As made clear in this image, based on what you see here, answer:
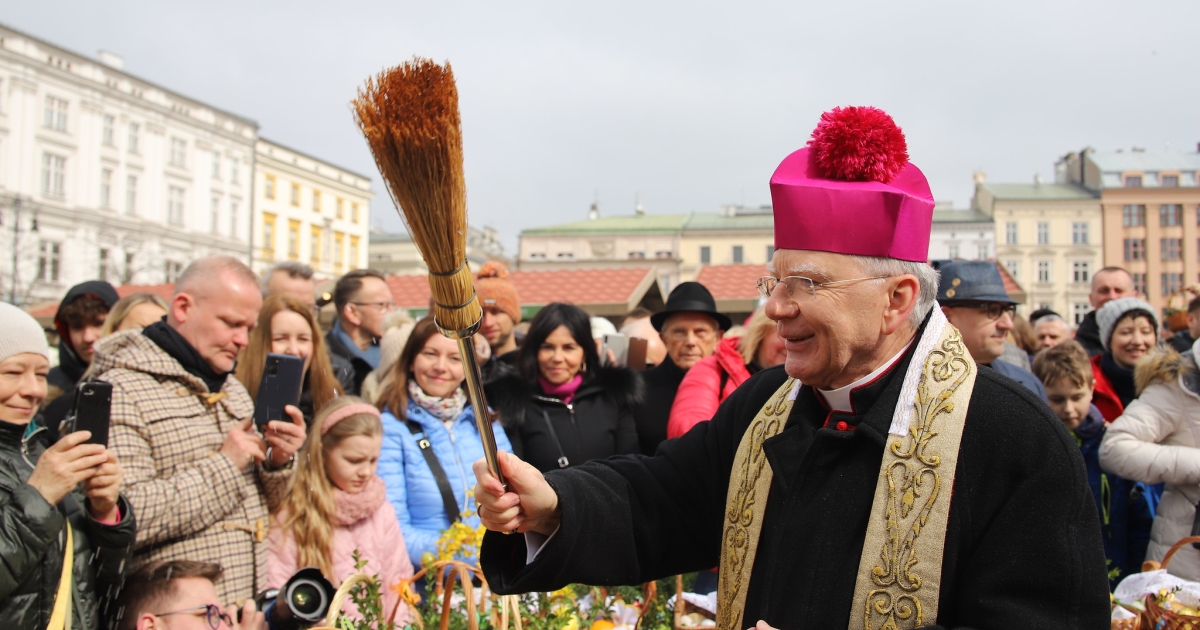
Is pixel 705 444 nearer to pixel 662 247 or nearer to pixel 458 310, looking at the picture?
pixel 458 310

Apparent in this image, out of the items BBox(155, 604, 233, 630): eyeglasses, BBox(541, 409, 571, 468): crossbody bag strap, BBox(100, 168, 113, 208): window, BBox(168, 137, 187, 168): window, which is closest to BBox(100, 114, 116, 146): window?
BBox(100, 168, 113, 208): window

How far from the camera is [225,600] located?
338 centimetres

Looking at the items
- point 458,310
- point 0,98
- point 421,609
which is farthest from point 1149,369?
point 0,98

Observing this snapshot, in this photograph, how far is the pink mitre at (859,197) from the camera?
6.44ft

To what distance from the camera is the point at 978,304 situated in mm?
4266

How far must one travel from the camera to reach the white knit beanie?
2.82 metres

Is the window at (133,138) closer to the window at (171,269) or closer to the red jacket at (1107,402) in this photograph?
the window at (171,269)

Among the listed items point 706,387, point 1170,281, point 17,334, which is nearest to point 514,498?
point 17,334

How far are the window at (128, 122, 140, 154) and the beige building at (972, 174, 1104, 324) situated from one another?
55.6 m

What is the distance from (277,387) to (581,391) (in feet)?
6.51

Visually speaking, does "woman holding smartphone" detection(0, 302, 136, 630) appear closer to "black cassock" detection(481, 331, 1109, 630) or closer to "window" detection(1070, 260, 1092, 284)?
"black cassock" detection(481, 331, 1109, 630)

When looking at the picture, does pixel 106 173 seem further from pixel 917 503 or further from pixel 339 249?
pixel 917 503

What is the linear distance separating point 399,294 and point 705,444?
11.0 metres

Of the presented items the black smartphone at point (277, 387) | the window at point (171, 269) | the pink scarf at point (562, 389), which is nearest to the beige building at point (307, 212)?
the window at point (171, 269)
